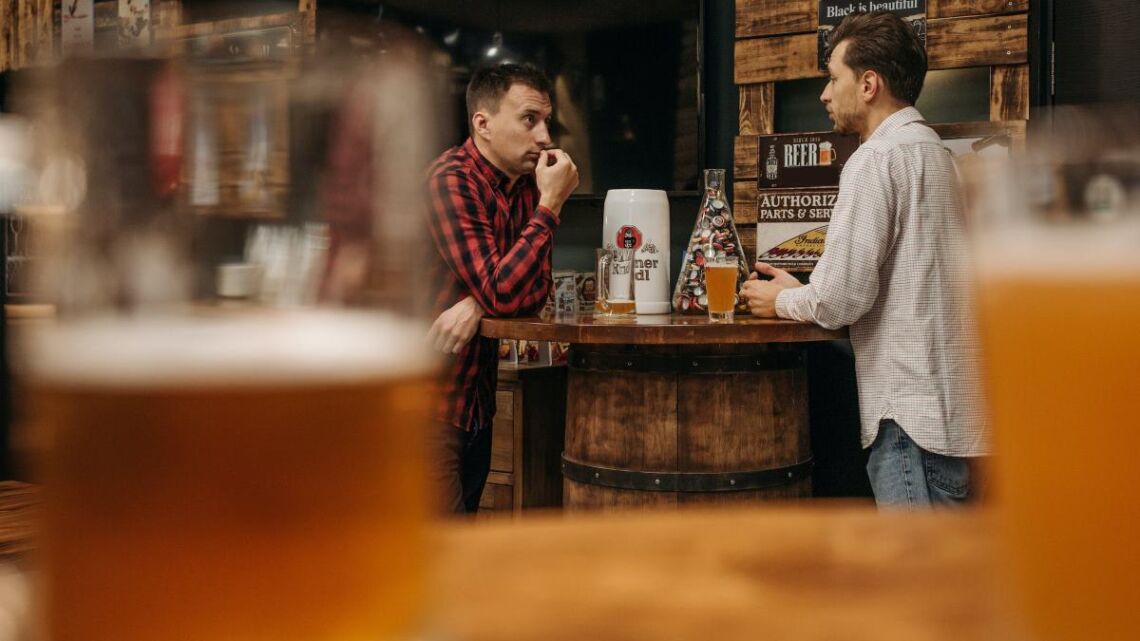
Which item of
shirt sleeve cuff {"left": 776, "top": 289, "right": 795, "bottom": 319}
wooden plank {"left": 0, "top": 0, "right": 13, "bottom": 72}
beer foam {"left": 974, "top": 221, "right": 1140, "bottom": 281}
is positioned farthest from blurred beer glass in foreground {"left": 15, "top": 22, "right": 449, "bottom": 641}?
wooden plank {"left": 0, "top": 0, "right": 13, "bottom": 72}

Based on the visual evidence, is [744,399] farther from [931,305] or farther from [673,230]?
[673,230]

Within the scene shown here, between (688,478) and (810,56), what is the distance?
2.05 m

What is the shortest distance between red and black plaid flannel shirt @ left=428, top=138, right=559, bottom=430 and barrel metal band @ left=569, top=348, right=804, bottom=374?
0.24 meters

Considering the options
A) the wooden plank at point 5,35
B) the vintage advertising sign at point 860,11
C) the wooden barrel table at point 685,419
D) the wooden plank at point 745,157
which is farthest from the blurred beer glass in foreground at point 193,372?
the wooden plank at point 5,35

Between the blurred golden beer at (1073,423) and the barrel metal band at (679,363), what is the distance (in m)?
2.20

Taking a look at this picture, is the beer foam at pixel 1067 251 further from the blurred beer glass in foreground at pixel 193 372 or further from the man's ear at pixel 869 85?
the man's ear at pixel 869 85

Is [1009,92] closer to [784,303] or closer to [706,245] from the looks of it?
[706,245]

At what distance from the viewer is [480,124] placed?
2928mm

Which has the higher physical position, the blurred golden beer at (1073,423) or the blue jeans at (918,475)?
the blurred golden beer at (1073,423)

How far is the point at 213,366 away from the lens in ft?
0.95

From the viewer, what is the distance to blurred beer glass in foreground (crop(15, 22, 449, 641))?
0.29m

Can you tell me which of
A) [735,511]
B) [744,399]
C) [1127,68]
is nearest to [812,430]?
[744,399]

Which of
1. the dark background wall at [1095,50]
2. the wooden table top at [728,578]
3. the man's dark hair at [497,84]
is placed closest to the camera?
the wooden table top at [728,578]

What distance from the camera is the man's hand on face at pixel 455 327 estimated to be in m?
2.60
